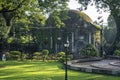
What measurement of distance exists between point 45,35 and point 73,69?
3192cm

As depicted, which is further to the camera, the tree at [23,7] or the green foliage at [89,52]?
the green foliage at [89,52]

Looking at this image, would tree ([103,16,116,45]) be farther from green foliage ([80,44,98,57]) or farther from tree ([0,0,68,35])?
tree ([0,0,68,35])

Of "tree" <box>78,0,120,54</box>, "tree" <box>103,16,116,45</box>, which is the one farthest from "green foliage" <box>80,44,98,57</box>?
"tree" <box>103,16,116,45</box>

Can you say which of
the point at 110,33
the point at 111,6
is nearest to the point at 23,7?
the point at 111,6

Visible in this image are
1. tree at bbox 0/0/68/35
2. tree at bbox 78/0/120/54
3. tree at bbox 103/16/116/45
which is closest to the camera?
tree at bbox 0/0/68/35

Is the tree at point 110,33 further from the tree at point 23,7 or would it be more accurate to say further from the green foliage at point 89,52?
the tree at point 23,7

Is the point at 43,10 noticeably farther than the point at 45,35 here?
No

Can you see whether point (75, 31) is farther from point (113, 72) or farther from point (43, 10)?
point (113, 72)

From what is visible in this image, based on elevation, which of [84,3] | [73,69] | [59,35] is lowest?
[73,69]

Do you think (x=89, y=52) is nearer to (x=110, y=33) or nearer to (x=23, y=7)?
(x=23, y=7)

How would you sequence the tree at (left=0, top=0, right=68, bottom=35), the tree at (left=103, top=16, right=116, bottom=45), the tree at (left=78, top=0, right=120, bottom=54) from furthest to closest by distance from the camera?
the tree at (left=103, top=16, right=116, bottom=45), the tree at (left=78, top=0, right=120, bottom=54), the tree at (left=0, top=0, right=68, bottom=35)

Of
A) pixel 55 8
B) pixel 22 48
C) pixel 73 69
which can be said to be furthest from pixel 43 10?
pixel 73 69

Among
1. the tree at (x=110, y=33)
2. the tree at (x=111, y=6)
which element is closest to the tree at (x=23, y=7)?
the tree at (x=111, y=6)

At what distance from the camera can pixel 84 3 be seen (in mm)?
42094
